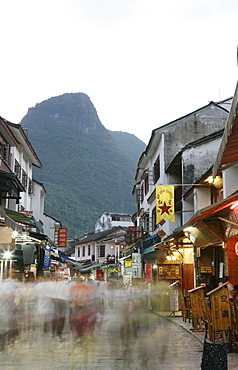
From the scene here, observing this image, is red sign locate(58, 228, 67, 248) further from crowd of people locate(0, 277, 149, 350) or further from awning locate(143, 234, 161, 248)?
crowd of people locate(0, 277, 149, 350)

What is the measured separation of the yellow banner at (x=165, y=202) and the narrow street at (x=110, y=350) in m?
7.51

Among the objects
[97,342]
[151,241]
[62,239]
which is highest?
[62,239]

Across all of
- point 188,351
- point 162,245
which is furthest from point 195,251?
point 188,351

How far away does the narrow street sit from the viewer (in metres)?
8.24

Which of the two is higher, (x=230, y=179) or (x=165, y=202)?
(x=230, y=179)

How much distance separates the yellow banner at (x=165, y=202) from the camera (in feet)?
68.5

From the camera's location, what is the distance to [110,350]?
31.7ft

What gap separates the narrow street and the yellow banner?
7.51 meters

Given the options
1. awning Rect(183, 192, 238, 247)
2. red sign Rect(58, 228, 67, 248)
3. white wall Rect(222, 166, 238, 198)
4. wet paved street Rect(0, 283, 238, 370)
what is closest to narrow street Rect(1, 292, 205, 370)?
wet paved street Rect(0, 283, 238, 370)

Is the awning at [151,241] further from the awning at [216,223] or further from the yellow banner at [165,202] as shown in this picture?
the awning at [216,223]

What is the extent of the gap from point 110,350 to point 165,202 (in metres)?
11.9

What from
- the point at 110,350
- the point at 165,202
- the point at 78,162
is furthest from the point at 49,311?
the point at 78,162

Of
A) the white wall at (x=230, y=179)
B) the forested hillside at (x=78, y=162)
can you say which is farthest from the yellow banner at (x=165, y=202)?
the forested hillside at (x=78, y=162)

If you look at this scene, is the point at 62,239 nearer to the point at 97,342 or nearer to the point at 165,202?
the point at 165,202
